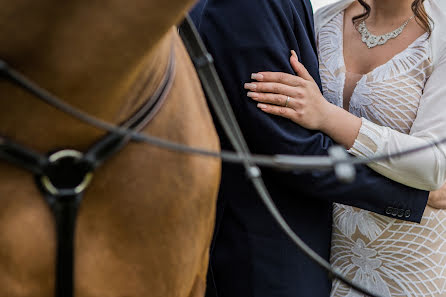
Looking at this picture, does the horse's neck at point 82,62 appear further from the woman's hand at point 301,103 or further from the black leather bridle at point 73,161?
the woman's hand at point 301,103

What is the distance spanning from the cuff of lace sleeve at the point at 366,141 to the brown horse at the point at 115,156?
434mm

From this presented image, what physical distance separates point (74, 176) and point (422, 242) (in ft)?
2.82

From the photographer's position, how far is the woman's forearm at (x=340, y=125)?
3.63ft

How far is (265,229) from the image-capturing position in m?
1.16

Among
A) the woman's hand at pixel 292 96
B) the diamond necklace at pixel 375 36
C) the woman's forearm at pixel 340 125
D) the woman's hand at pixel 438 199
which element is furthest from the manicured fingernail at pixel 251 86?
the woman's hand at pixel 438 199

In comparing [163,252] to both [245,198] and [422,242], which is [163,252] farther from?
[422,242]

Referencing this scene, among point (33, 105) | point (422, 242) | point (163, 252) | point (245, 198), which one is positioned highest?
point (33, 105)

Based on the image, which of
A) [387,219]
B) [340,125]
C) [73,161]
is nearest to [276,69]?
[340,125]

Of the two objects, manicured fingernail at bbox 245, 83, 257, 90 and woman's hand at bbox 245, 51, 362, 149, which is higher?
manicured fingernail at bbox 245, 83, 257, 90

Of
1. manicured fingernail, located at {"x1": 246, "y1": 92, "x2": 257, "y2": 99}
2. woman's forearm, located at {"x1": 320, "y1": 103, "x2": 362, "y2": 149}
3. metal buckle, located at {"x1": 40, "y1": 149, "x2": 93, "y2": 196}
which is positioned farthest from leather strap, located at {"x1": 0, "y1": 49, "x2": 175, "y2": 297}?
woman's forearm, located at {"x1": 320, "y1": 103, "x2": 362, "y2": 149}

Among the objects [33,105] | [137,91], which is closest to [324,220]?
[137,91]

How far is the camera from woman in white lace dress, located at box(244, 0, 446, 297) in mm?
1098

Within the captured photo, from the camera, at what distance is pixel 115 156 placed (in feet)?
2.13

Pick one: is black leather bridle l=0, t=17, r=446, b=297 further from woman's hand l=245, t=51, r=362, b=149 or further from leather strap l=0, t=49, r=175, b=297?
woman's hand l=245, t=51, r=362, b=149
